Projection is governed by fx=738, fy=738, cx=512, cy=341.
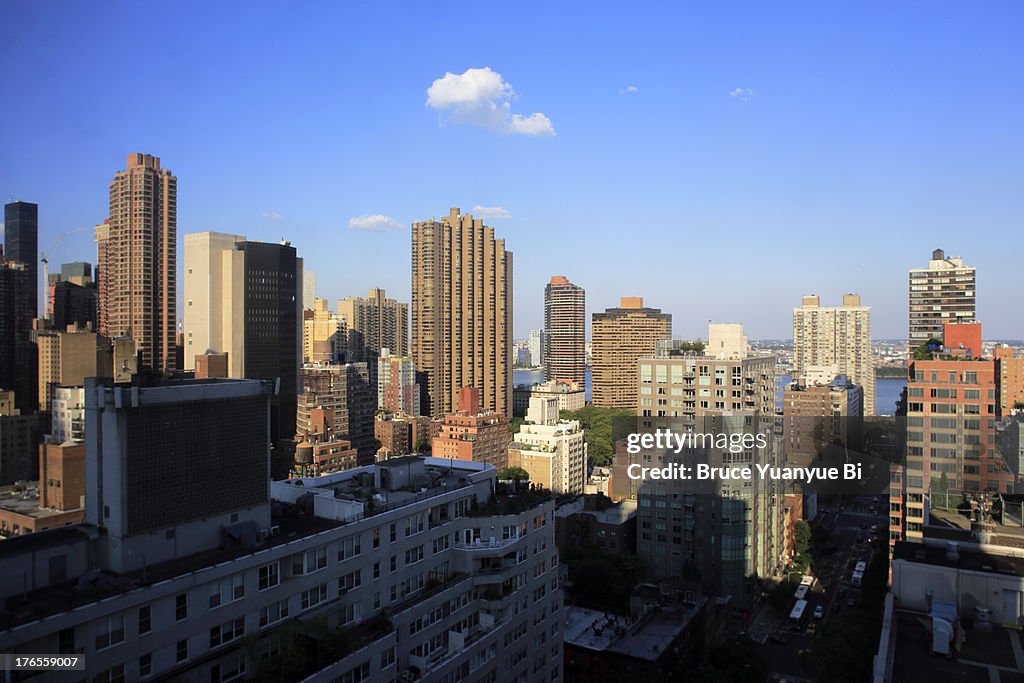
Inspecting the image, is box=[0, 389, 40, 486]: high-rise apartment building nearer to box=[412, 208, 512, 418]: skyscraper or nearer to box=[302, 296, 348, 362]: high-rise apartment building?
box=[412, 208, 512, 418]: skyscraper

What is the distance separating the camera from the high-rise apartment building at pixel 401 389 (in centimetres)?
4797

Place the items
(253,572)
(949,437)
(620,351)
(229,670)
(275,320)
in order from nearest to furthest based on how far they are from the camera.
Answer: (229,670), (253,572), (949,437), (275,320), (620,351)

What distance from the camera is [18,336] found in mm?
33719

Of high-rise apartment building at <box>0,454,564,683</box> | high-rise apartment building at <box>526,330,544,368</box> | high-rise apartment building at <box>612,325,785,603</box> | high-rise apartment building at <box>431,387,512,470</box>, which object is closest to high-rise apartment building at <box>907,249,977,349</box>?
high-rise apartment building at <box>431,387,512,470</box>

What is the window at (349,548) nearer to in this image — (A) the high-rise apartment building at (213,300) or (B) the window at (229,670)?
(B) the window at (229,670)

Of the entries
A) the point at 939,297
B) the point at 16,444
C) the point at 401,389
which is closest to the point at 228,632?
the point at 16,444

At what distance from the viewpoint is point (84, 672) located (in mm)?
4691

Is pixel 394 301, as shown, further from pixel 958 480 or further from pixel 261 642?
pixel 261 642

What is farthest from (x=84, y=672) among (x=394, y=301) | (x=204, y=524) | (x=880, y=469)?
(x=394, y=301)

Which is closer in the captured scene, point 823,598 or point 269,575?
point 269,575

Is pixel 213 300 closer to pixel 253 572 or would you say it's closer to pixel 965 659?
A: pixel 253 572

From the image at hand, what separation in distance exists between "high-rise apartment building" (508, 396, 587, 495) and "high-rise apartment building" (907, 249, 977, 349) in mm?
21738

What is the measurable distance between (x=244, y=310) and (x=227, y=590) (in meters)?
34.7

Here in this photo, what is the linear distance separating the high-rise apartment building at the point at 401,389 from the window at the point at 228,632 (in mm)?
41267
